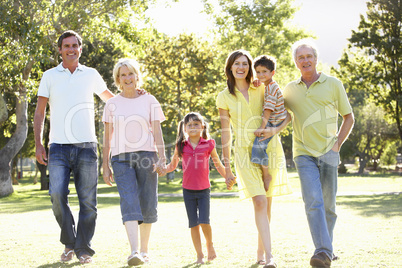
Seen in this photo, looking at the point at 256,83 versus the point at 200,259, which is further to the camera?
the point at 200,259

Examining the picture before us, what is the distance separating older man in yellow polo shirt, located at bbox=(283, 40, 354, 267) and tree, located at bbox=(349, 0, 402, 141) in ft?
76.2

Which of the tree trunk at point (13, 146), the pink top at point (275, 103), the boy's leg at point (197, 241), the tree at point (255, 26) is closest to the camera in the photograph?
the pink top at point (275, 103)

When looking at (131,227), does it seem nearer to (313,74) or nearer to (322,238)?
(322,238)

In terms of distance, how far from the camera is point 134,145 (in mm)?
5875

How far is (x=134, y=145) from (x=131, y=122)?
285mm

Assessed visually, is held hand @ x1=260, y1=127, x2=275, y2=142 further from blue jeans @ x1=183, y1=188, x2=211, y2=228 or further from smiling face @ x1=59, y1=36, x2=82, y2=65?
smiling face @ x1=59, y1=36, x2=82, y2=65

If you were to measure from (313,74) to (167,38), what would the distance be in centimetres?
2892

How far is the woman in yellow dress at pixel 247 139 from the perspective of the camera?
216 inches

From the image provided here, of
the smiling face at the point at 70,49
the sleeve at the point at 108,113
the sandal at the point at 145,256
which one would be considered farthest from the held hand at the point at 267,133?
the smiling face at the point at 70,49

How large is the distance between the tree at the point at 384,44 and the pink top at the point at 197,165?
23120 millimetres

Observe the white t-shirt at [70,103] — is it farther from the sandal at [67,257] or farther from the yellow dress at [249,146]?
the yellow dress at [249,146]

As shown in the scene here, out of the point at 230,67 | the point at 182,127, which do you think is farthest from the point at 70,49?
the point at 230,67

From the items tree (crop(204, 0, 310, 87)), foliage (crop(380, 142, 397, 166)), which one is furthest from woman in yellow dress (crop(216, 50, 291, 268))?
foliage (crop(380, 142, 397, 166))

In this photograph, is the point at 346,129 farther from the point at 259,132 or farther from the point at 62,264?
the point at 62,264
